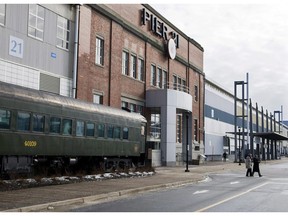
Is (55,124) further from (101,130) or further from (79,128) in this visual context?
(101,130)

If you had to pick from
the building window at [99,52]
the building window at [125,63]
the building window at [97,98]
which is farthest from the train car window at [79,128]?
the building window at [125,63]

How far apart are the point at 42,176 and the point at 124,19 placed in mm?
19880

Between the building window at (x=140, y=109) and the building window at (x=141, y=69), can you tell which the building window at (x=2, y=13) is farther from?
the building window at (x=140, y=109)

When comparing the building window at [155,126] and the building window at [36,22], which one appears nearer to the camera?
the building window at [36,22]

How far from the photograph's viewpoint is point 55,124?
19094 millimetres

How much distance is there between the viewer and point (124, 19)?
1379 inches

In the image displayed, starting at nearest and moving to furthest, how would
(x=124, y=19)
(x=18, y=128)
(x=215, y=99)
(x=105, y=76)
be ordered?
(x=18, y=128)
(x=105, y=76)
(x=124, y=19)
(x=215, y=99)

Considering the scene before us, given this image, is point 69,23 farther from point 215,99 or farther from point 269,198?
point 215,99

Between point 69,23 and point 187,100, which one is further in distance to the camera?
point 187,100

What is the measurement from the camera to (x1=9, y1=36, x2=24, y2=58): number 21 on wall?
23.0 meters

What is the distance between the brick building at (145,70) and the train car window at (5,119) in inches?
462

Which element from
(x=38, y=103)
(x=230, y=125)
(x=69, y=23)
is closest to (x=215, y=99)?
(x=230, y=125)

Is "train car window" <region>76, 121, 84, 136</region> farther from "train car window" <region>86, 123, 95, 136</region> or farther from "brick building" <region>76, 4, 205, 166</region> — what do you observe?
"brick building" <region>76, 4, 205, 166</region>

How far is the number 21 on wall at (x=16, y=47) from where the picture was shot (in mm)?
23000
